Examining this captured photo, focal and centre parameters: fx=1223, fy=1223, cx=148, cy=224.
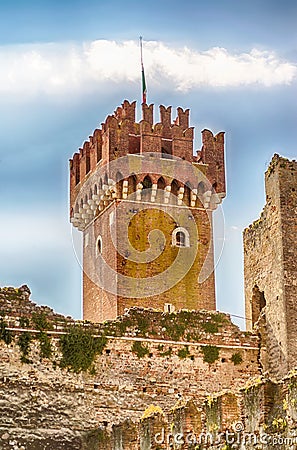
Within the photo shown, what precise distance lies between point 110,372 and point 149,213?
9960 millimetres

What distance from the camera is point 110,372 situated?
30.5 metres

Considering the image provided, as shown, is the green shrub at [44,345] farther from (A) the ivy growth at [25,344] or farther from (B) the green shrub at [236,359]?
(B) the green shrub at [236,359]

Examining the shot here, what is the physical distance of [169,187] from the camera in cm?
3966

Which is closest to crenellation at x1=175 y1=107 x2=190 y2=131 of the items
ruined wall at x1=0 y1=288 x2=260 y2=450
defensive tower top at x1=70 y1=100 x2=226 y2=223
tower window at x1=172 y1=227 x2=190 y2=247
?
defensive tower top at x1=70 y1=100 x2=226 y2=223

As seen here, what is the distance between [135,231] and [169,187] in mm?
1858

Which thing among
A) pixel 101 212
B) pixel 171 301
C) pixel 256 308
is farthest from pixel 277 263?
pixel 101 212

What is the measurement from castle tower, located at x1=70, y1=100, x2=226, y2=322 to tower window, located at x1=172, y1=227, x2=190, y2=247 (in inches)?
1.3

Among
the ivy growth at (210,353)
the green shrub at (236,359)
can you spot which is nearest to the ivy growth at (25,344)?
the ivy growth at (210,353)

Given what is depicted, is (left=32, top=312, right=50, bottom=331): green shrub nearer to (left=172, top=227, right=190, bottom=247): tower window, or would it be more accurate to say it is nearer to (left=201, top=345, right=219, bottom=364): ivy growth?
(left=201, top=345, right=219, bottom=364): ivy growth

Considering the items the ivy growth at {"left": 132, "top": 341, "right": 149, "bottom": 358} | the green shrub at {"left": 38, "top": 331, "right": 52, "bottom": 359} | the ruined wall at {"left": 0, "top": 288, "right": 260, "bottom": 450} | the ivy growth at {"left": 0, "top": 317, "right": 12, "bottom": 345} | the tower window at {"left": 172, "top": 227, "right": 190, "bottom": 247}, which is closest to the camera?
the ruined wall at {"left": 0, "top": 288, "right": 260, "bottom": 450}

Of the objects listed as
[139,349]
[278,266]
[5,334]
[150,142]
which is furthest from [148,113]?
[5,334]

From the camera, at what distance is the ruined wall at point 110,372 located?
29.1m

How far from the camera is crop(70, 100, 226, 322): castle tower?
38844mm

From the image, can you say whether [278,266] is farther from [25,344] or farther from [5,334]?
[5,334]
